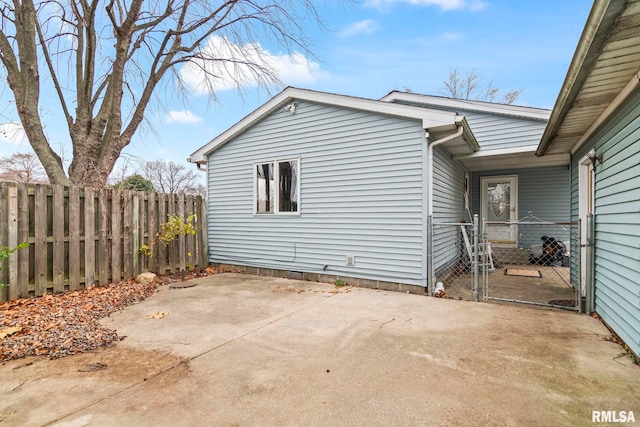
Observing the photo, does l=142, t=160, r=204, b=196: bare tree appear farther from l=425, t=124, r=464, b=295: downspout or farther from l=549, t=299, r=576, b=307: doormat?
l=549, t=299, r=576, b=307: doormat

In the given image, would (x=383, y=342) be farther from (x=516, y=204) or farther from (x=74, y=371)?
(x=516, y=204)

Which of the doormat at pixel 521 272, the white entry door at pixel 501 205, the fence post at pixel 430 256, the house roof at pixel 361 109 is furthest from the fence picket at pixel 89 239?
the white entry door at pixel 501 205

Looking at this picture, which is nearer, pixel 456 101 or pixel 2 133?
pixel 2 133

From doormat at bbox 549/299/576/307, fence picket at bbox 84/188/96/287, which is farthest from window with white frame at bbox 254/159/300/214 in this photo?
doormat at bbox 549/299/576/307

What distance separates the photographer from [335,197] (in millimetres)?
5848

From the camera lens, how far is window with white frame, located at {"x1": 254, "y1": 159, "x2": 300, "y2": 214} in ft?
21.0

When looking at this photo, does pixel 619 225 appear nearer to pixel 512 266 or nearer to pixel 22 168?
pixel 512 266

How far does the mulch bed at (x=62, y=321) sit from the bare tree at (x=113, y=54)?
369 cm

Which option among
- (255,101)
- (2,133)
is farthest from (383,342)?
(2,133)

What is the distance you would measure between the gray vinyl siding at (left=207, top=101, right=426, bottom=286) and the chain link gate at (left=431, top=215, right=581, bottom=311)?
667 mm

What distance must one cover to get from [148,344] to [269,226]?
3.91m

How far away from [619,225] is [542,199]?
6259mm

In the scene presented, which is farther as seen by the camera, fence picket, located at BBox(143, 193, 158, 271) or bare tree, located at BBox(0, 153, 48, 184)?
bare tree, located at BBox(0, 153, 48, 184)

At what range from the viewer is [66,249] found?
4.96 m
